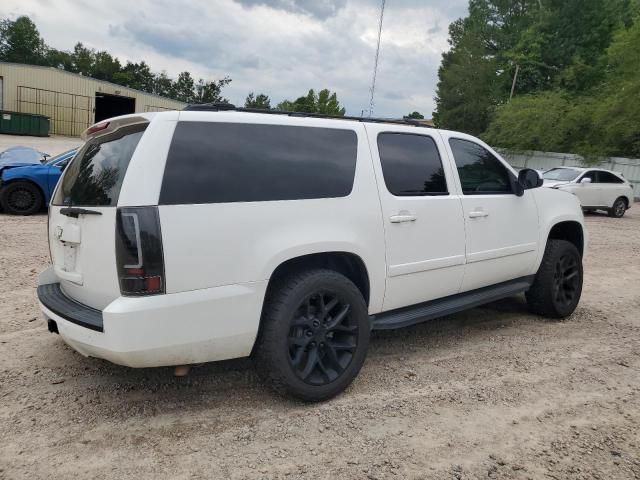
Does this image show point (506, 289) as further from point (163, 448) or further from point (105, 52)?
point (105, 52)

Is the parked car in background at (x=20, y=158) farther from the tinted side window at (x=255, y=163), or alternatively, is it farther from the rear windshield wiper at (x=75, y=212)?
the tinted side window at (x=255, y=163)

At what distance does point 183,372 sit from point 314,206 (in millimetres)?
1253

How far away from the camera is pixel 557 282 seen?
5141 millimetres

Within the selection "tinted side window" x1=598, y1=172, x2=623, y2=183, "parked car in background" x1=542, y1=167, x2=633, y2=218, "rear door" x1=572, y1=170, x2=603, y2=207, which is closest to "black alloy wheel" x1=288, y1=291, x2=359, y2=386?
"parked car in background" x1=542, y1=167, x2=633, y2=218

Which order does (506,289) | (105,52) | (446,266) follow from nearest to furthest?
(446,266) → (506,289) → (105,52)

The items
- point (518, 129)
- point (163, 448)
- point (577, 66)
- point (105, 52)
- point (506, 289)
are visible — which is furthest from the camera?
point (105, 52)

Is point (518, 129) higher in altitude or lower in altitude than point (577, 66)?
lower

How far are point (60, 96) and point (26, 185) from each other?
36.9 metres

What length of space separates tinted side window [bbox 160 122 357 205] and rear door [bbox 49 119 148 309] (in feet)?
0.96

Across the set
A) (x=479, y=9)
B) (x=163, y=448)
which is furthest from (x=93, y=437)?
(x=479, y=9)

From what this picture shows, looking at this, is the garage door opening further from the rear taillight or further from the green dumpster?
the rear taillight

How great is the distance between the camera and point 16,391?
3254 mm

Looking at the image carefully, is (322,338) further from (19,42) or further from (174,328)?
(19,42)

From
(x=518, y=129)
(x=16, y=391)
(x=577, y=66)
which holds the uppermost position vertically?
(x=577, y=66)
